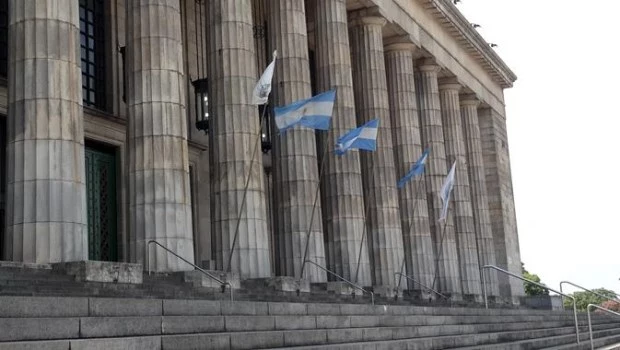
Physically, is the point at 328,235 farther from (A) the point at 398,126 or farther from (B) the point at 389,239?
(A) the point at 398,126

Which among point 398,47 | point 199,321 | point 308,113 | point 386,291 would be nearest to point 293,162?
point 308,113

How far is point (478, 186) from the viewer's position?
43.7 metres

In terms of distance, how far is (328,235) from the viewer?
2845 cm

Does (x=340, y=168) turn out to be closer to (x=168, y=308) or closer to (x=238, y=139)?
(x=238, y=139)

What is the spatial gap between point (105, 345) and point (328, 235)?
18.6 meters

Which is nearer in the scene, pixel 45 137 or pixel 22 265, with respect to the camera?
pixel 22 265

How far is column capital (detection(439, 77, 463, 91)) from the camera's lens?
1613 inches

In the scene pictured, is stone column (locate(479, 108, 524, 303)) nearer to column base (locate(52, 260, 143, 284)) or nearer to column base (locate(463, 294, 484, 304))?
column base (locate(463, 294, 484, 304))

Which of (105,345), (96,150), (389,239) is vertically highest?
(96,150)

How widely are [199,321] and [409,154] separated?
23442 mm

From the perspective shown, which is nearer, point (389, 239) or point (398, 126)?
point (389, 239)

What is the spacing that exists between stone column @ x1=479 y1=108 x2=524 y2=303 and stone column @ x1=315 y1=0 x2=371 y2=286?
1921cm

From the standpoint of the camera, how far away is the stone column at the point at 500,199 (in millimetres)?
46062

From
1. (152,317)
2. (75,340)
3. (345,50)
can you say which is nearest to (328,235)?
(345,50)
